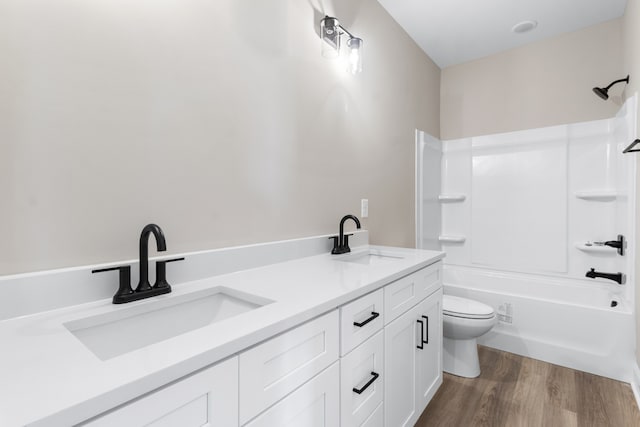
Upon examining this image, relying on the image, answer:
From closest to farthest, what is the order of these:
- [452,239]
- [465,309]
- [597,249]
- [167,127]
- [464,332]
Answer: [167,127], [464,332], [465,309], [597,249], [452,239]

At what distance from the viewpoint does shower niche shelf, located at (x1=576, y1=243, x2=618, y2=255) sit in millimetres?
2410

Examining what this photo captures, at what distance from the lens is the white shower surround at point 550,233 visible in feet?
6.86

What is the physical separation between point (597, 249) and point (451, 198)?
1.22 m

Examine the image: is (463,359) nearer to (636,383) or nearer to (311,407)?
(636,383)

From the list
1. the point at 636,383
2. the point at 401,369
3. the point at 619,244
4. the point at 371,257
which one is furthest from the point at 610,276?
the point at 401,369

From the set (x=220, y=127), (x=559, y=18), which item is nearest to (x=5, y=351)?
(x=220, y=127)

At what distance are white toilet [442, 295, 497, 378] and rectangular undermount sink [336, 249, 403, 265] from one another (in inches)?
24.7

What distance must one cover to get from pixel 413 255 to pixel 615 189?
2020 mm

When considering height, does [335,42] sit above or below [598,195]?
above

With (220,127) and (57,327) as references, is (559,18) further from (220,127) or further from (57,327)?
(57,327)

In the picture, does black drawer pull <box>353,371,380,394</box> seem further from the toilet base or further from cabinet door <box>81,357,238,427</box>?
the toilet base

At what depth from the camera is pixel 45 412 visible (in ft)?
1.28

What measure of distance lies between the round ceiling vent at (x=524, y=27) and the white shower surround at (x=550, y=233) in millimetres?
849

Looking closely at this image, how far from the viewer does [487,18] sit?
245 centimetres
